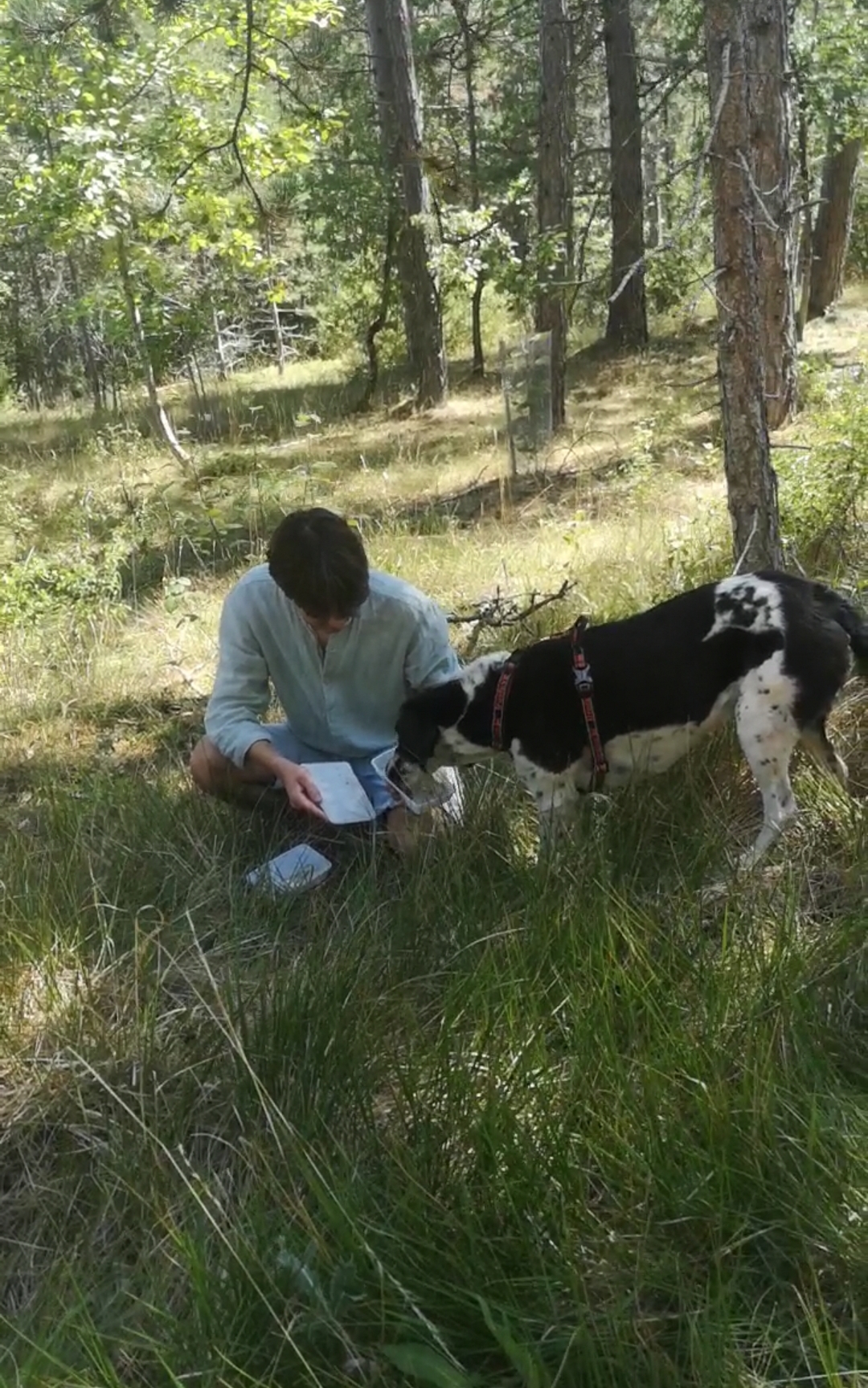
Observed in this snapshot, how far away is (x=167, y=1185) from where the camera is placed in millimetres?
2193

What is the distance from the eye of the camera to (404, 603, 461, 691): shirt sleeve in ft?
12.5

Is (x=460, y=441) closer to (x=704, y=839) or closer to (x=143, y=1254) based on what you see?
(x=704, y=839)

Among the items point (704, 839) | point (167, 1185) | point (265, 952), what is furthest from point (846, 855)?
point (167, 1185)

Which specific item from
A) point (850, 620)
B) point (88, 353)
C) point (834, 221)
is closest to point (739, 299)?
point (850, 620)

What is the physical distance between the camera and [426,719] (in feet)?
12.2

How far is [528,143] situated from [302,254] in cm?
653

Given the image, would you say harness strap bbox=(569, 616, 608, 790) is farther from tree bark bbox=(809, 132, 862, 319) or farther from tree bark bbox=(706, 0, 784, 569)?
tree bark bbox=(809, 132, 862, 319)

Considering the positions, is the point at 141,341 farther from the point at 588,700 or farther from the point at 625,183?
the point at 588,700

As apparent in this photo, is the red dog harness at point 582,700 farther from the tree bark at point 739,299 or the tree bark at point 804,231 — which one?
the tree bark at point 804,231

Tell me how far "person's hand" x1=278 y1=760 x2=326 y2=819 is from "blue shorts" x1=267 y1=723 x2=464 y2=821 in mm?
303

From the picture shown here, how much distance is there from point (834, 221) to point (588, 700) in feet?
49.4

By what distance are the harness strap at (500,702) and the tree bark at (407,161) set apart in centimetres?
1014

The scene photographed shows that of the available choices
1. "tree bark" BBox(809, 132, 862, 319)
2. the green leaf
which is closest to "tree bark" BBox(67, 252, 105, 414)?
"tree bark" BBox(809, 132, 862, 319)

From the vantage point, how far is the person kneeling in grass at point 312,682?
12.1ft
